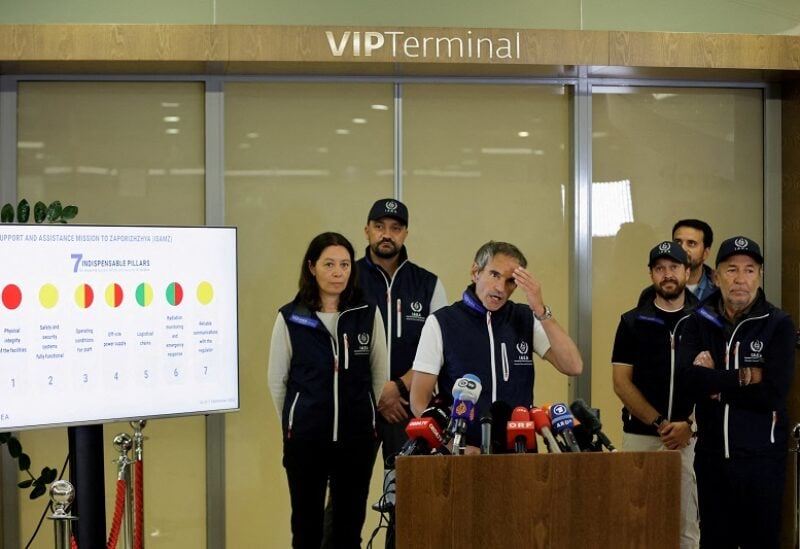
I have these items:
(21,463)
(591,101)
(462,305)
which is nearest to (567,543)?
(462,305)

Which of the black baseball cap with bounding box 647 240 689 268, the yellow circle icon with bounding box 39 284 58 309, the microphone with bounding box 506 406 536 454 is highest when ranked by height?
the black baseball cap with bounding box 647 240 689 268

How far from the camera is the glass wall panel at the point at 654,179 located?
5.99 m

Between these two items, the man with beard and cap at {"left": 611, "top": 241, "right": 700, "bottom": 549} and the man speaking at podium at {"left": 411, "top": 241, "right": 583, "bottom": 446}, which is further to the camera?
the man with beard and cap at {"left": 611, "top": 241, "right": 700, "bottom": 549}

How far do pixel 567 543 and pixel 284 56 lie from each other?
10.8 ft

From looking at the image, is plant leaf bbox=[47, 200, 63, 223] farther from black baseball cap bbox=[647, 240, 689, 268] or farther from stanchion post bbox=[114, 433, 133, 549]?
black baseball cap bbox=[647, 240, 689, 268]

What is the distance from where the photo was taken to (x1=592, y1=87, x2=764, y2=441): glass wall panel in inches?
236

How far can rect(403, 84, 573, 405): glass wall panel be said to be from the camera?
19.4ft

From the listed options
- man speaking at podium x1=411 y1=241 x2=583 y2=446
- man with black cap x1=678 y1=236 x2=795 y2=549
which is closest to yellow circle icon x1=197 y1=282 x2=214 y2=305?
man speaking at podium x1=411 y1=241 x2=583 y2=446

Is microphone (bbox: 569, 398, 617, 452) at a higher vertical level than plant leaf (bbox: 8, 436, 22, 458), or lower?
higher

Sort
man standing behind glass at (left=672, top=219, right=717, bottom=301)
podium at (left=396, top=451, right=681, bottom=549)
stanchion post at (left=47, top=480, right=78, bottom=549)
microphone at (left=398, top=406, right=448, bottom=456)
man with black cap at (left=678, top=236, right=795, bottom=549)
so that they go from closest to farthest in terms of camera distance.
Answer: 1. podium at (left=396, top=451, right=681, bottom=549)
2. microphone at (left=398, top=406, right=448, bottom=456)
3. stanchion post at (left=47, top=480, right=78, bottom=549)
4. man with black cap at (left=678, top=236, right=795, bottom=549)
5. man standing behind glass at (left=672, top=219, right=717, bottom=301)

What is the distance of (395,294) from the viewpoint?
529 centimetres

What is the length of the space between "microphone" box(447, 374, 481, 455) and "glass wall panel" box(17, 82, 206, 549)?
110 inches

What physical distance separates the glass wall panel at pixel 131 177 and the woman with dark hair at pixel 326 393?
110 cm

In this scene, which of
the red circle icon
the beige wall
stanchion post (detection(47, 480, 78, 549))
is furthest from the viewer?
the beige wall
